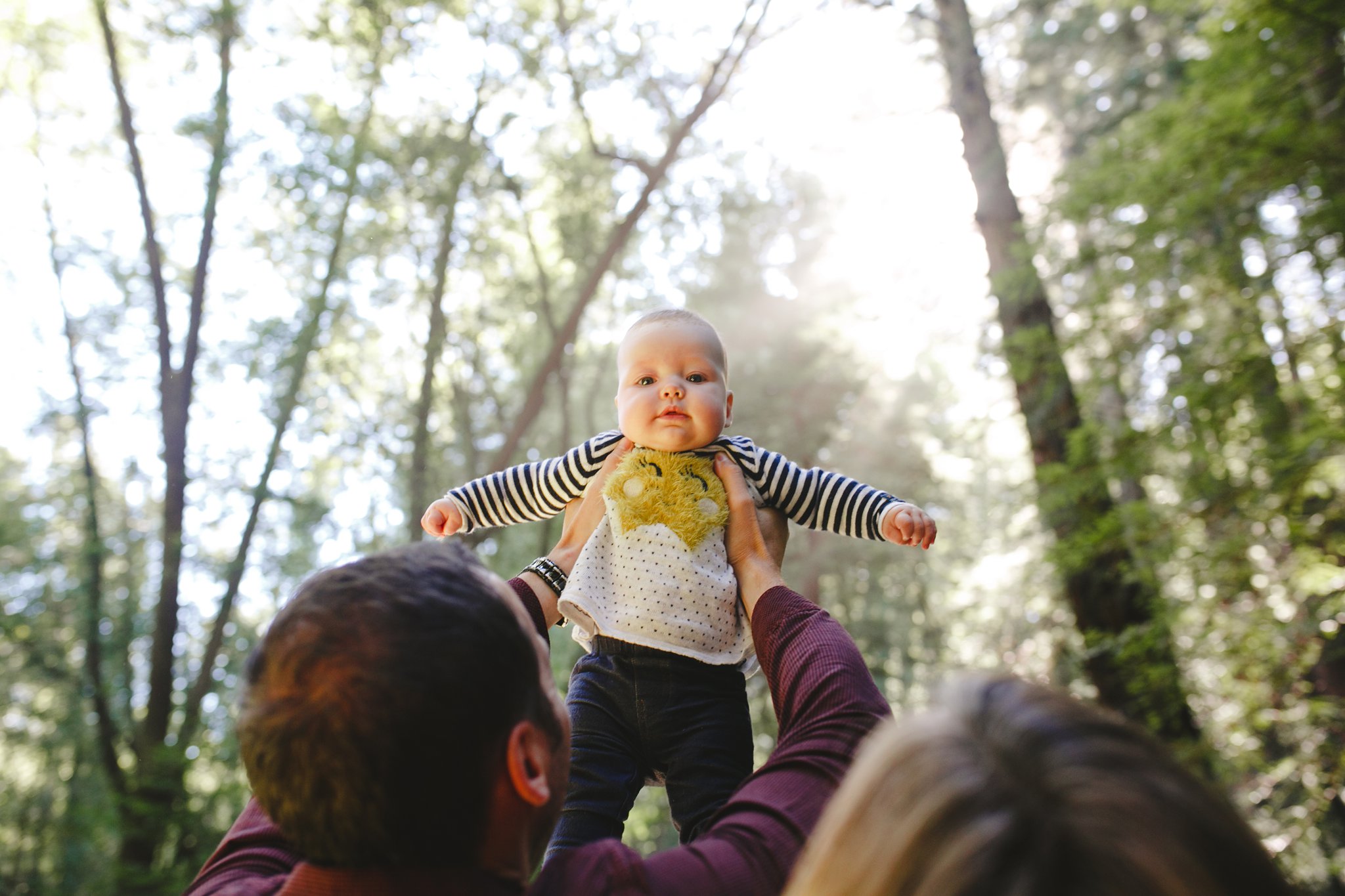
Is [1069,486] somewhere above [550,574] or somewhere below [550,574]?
above

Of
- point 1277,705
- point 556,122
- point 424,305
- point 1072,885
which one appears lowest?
point 1277,705

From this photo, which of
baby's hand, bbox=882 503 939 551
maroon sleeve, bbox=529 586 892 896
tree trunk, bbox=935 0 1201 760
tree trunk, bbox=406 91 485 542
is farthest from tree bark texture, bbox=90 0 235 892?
maroon sleeve, bbox=529 586 892 896

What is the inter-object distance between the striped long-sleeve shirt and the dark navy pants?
1.49 ft

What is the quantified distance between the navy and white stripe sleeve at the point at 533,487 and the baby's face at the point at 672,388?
14cm

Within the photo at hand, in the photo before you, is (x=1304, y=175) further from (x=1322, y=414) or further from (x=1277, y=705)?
(x=1277, y=705)

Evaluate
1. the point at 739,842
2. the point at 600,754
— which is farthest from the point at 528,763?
the point at 600,754

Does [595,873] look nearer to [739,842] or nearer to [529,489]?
[739,842]

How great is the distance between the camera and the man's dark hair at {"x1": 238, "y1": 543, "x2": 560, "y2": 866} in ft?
3.15

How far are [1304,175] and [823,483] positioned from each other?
3.17m

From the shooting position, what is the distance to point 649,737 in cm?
189

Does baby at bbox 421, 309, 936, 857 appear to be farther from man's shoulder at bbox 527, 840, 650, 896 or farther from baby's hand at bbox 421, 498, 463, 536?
man's shoulder at bbox 527, 840, 650, 896

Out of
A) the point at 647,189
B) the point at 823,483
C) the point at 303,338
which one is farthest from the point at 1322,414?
the point at 303,338

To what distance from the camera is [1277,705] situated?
14.8 feet

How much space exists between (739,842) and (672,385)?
4.14 ft
